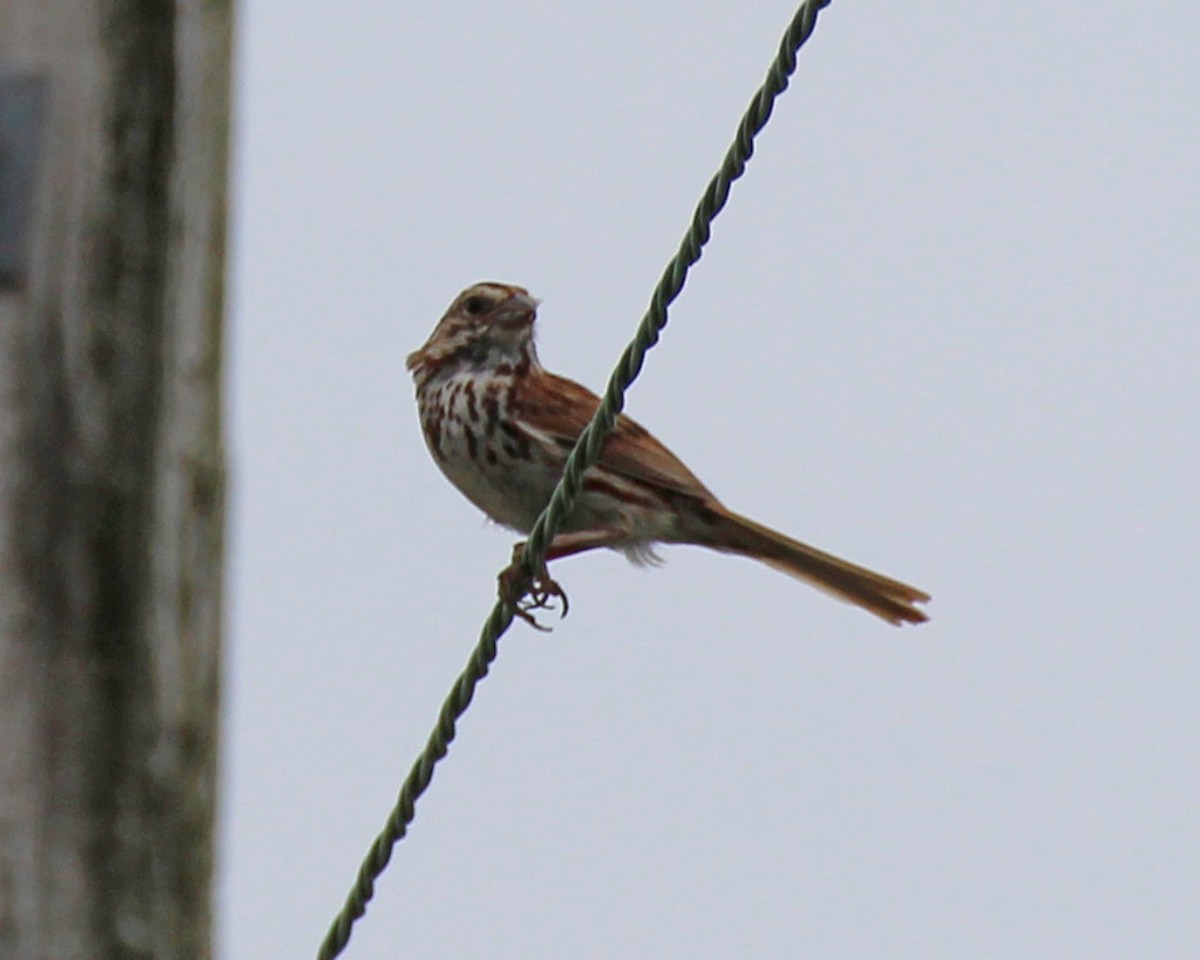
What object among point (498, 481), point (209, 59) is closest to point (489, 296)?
point (498, 481)

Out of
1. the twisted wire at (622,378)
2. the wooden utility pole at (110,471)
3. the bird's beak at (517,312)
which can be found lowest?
the wooden utility pole at (110,471)

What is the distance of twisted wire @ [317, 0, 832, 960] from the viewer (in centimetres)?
326

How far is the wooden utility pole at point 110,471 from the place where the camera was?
5.70 feet

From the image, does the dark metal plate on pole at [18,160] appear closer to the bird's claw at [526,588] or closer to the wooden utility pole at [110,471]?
the wooden utility pole at [110,471]

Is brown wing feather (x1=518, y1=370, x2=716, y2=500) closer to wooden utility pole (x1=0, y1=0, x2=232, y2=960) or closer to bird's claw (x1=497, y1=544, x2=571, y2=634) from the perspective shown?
bird's claw (x1=497, y1=544, x2=571, y2=634)

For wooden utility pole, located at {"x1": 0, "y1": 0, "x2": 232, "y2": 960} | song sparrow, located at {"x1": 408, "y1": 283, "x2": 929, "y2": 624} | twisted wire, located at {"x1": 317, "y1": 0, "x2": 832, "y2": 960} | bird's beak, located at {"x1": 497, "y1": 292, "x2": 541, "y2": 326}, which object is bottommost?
wooden utility pole, located at {"x1": 0, "y1": 0, "x2": 232, "y2": 960}

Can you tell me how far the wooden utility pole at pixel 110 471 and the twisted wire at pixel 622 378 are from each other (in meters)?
1.36

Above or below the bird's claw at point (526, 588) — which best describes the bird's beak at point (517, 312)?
above

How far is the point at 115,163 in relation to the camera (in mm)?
1809

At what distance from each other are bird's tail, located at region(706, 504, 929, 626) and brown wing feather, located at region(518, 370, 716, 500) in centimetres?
13

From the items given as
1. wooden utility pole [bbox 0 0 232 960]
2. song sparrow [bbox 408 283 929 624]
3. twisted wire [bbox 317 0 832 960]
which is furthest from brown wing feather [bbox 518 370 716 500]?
wooden utility pole [bbox 0 0 232 960]

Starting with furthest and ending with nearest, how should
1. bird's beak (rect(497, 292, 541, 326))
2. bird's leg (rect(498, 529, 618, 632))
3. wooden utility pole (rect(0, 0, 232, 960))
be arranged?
bird's beak (rect(497, 292, 541, 326)) < bird's leg (rect(498, 529, 618, 632)) < wooden utility pole (rect(0, 0, 232, 960))

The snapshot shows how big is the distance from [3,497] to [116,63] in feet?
1.27

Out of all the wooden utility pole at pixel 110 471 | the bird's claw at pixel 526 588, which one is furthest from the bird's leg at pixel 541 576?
the wooden utility pole at pixel 110 471
